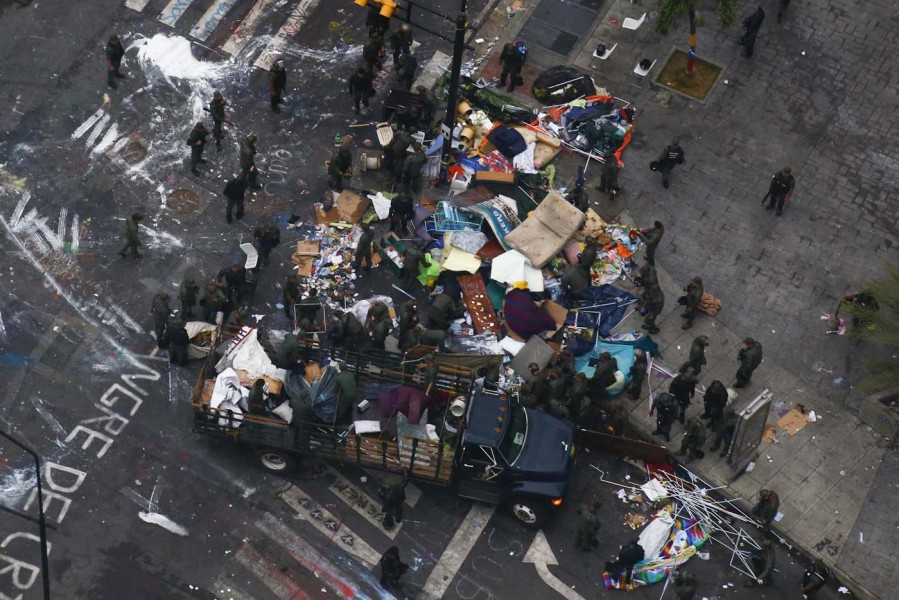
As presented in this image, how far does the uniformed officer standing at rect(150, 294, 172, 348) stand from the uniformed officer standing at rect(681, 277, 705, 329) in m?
10.7

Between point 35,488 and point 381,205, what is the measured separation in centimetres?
942

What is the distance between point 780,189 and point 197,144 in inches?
513

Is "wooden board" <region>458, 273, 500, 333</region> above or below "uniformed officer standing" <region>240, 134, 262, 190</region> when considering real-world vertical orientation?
below

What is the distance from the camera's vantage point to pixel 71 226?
27.1 metres

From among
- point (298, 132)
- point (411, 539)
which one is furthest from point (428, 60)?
point (411, 539)

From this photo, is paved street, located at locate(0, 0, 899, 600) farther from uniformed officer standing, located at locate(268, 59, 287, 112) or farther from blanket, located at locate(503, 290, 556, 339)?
blanket, located at locate(503, 290, 556, 339)

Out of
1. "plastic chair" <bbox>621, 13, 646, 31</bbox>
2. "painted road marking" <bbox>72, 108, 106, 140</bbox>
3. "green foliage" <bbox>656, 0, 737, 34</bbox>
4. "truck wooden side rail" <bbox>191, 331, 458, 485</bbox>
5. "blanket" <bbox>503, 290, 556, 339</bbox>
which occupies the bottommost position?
"truck wooden side rail" <bbox>191, 331, 458, 485</bbox>

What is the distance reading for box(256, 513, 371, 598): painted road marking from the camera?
22.6 metres

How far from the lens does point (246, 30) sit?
30547mm

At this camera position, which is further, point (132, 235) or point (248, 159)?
point (248, 159)

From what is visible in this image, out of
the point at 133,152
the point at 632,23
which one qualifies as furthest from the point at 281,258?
the point at 632,23

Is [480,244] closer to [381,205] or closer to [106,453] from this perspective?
[381,205]

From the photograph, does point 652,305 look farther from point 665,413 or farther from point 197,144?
point 197,144

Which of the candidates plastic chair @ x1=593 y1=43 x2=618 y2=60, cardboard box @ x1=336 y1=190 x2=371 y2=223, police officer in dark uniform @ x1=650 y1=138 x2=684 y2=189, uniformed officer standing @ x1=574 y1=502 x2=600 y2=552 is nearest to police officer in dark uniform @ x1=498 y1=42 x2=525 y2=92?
plastic chair @ x1=593 y1=43 x2=618 y2=60
